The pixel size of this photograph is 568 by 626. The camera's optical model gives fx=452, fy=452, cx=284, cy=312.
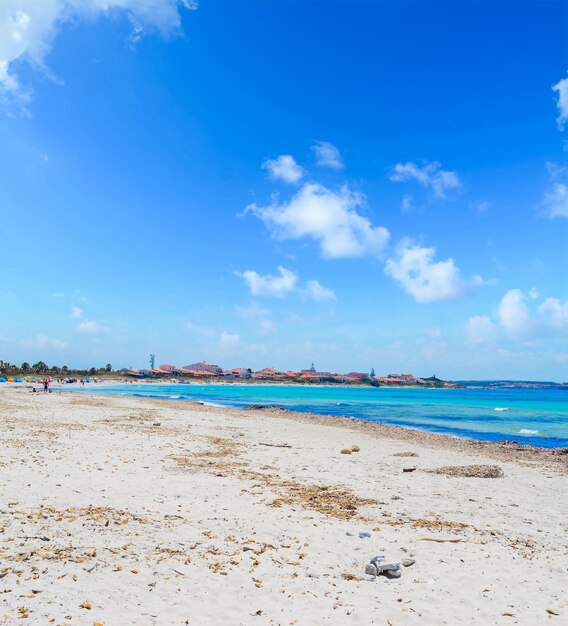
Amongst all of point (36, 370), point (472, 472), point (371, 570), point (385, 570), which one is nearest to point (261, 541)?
point (371, 570)

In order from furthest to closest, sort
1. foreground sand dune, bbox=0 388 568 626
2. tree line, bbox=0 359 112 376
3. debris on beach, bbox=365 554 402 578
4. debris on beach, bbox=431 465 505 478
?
tree line, bbox=0 359 112 376 < debris on beach, bbox=431 465 505 478 < debris on beach, bbox=365 554 402 578 < foreground sand dune, bbox=0 388 568 626

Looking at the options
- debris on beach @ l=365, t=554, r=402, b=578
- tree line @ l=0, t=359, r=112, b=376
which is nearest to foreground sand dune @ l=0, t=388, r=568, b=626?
debris on beach @ l=365, t=554, r=402, b=578

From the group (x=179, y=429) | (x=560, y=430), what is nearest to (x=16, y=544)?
(x=179, y=429)

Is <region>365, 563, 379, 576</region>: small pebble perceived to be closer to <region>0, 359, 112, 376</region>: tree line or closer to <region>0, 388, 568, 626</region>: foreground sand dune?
<region>0, 388, 568, 626</region>: foreground sand dune

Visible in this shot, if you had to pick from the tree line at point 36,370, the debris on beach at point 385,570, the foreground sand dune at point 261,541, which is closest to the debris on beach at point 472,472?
the foreground sand dune at point 261,541

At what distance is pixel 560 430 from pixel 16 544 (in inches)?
1861

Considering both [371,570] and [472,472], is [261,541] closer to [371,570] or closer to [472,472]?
[371,570]

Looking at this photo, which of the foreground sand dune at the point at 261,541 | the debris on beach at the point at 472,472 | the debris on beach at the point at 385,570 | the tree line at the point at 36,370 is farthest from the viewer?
the tree line at the point at 36,370

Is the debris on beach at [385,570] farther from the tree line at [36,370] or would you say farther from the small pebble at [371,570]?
the tree line at [36,370]

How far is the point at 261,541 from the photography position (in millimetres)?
8273

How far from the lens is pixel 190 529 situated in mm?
8633

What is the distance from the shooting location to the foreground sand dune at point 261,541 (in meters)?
5.97

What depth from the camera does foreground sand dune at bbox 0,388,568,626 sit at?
5973 mm

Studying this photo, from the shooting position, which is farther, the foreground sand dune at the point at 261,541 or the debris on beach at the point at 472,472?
the debris on beach at the point at 472,472
